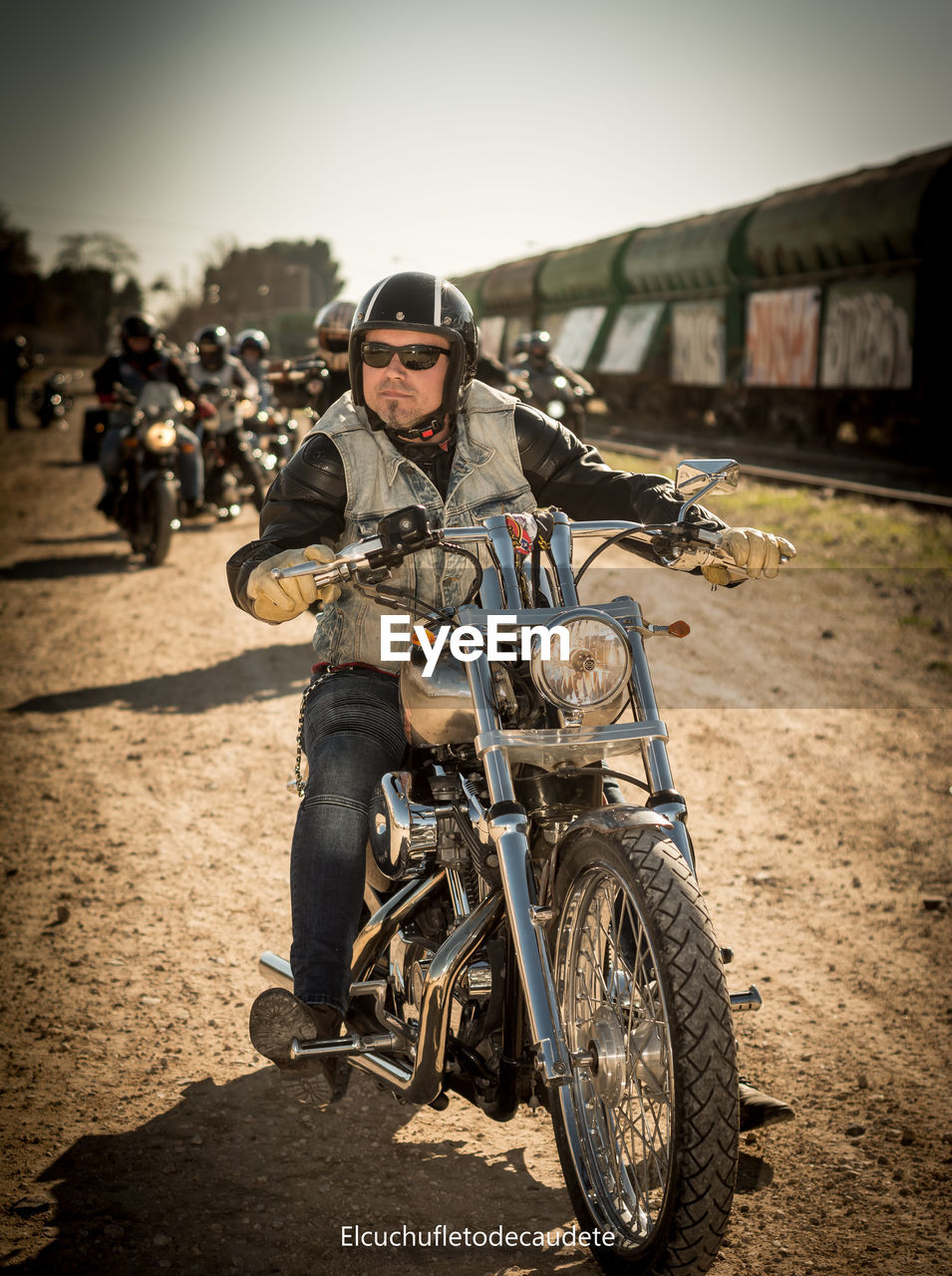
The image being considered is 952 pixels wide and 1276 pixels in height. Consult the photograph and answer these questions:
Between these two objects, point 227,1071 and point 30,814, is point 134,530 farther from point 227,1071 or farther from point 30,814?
point 227,1071

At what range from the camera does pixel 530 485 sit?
327 cm

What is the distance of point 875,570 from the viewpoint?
10.8m

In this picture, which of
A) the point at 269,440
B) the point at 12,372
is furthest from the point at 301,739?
the point at 12,372

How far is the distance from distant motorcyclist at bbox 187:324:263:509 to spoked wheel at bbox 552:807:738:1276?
39.6ft

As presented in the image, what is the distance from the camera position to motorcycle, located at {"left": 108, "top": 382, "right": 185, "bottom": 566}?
11.1m

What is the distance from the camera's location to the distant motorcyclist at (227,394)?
13.9 metres

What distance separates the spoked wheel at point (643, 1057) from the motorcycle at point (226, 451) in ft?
39.3

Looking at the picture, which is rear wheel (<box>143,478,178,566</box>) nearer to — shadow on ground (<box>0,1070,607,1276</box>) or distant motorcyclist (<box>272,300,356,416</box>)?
distant motorcyclist (<box>272,300,356,416</box>)

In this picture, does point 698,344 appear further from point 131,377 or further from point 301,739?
point 301,739

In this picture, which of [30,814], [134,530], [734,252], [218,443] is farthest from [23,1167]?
[734,252]

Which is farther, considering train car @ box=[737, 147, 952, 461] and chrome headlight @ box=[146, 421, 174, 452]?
train car @ box=[737, 147, 952, 461]

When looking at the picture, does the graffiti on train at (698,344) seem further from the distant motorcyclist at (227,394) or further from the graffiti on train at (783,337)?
the distant motorcyclist at (227,394)

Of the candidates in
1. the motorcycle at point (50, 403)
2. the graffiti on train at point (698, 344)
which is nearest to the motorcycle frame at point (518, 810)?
the graffiti on train at point (698, 344)

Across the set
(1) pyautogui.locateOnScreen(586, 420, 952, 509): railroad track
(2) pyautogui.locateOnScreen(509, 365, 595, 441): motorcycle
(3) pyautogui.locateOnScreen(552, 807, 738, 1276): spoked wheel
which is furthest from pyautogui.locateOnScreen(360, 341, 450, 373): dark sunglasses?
(1) pyautogui.locateOnScreen(586, 420, 952, 509): railroad track
